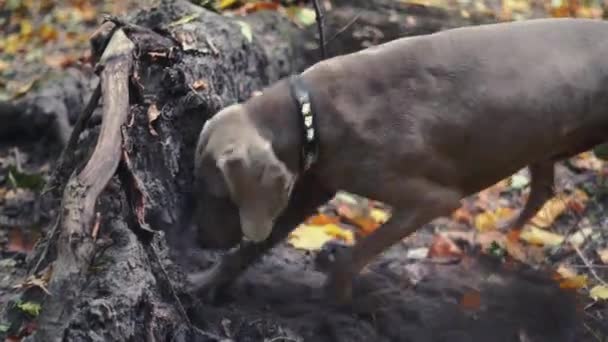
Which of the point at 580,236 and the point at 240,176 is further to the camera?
the point at 580,236

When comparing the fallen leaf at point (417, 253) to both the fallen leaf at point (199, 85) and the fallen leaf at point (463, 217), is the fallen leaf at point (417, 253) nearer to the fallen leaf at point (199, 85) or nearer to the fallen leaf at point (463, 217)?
the fallen leaf at point (463, 217)

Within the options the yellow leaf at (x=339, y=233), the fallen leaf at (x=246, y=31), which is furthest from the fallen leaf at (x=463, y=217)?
the fallen leaf at (x=246, y=31)

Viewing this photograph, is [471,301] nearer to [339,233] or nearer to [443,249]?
[443,249]

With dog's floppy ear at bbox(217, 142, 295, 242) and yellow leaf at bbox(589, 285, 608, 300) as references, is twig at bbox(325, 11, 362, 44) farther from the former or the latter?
yellow leaf at bbox(589, 285, 608, 300)

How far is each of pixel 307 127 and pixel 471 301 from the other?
130 centimetres

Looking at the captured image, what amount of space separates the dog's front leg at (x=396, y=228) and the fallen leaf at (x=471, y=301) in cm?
59

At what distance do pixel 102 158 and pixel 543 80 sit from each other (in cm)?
196

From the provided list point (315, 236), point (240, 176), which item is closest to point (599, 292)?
point (315, 236)

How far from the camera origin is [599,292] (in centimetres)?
411

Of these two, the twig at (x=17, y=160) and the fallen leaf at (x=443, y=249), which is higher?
the fallen leaf at (x=443, y=249)

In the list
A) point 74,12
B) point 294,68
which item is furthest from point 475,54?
point 74,12

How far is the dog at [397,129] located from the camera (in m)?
3.54

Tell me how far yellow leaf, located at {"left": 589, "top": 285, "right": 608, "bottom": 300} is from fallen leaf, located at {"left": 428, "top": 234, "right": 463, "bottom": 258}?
2.38 feet

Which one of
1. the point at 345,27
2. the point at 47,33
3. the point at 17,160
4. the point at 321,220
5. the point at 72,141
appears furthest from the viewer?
the point at 47,33
